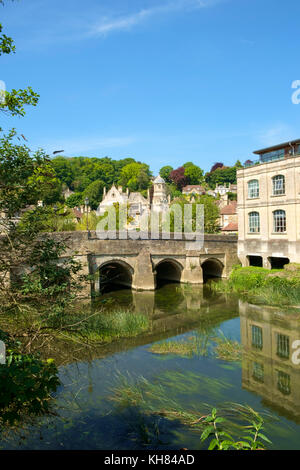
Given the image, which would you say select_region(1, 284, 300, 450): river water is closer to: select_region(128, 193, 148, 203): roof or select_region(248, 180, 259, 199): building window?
select_region(248, 180, 259, 199): building window

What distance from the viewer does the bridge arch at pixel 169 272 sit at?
97.3 feet

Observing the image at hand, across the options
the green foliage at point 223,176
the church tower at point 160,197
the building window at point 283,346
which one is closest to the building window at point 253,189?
the building window at point 283,346

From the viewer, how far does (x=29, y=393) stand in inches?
160

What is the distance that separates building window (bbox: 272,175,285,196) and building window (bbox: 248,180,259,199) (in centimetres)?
181

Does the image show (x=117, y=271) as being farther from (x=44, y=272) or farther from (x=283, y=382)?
(x=44, y=272)

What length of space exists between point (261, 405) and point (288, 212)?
20.5m

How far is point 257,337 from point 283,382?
15.5 ft

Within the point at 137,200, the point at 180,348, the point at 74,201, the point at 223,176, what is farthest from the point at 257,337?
the point at 223,176

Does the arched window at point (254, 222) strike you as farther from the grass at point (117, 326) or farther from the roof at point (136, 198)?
the roof at point (136, 198)

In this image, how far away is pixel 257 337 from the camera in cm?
1522
